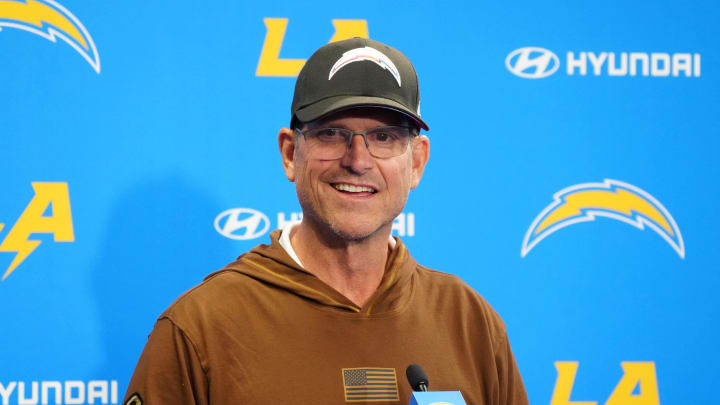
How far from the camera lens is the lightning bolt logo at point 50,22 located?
2.27 metres

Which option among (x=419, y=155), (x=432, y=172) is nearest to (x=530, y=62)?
(x=432, y=172)

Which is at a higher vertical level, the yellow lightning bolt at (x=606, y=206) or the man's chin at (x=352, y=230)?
the yellow lightning bolt at (x=606, y=206)

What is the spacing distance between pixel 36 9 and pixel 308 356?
1437 mm

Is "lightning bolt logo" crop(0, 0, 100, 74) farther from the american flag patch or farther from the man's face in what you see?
the american flag patch

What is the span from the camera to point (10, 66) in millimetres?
2262

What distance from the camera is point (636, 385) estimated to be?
2.50 meters

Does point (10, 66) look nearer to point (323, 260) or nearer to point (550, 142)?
point (323, 260)

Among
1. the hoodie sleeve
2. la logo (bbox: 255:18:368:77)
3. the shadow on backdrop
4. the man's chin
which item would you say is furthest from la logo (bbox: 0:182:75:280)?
the man's chin

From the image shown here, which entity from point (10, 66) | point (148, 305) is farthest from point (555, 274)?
point (10, 66)

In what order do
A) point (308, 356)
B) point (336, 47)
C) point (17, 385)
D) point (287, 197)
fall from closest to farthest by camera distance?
point (308, 356), point (336, 47), point (17, 385), point (287, 197)

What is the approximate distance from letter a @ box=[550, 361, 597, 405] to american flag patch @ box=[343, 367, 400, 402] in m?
1.10

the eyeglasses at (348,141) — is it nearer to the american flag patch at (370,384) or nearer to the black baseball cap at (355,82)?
the black baseball cap at (355,82)

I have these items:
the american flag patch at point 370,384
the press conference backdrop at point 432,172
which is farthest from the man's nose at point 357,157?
the press conference backdrop at point 432,172

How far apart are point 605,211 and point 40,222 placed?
1.76 m
